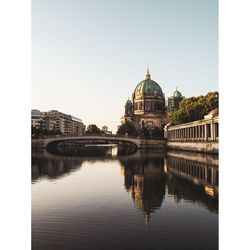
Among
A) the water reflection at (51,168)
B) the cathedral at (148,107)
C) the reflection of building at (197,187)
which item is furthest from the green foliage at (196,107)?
the cathedral at (148,107)

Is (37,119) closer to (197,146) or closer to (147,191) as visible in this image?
(197,146)

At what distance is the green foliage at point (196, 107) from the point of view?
65125 millimetres

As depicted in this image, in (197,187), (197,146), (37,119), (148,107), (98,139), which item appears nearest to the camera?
(197,187)

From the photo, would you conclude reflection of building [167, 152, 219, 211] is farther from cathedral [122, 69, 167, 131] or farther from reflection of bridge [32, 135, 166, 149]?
cathedral [122, 69, 167, 131]

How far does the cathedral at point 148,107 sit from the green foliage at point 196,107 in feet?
222

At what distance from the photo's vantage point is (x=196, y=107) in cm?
6969

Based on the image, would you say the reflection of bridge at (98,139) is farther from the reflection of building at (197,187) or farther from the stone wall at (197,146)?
the reflection of building at (197,187)

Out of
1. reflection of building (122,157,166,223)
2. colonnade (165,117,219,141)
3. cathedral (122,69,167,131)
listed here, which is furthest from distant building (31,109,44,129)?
reflection of building (122,157,166,223)

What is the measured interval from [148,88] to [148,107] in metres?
9.37

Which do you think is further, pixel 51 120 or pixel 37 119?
pixel 51 120

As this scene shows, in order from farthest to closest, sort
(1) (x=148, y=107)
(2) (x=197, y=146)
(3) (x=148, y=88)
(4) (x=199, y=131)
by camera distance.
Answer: (3) (x=148, y=88) < (1) (x=148, y=107) < (4) (x=199, y=131) < (2) (x=197, y=146)

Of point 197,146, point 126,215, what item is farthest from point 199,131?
point 126,215
